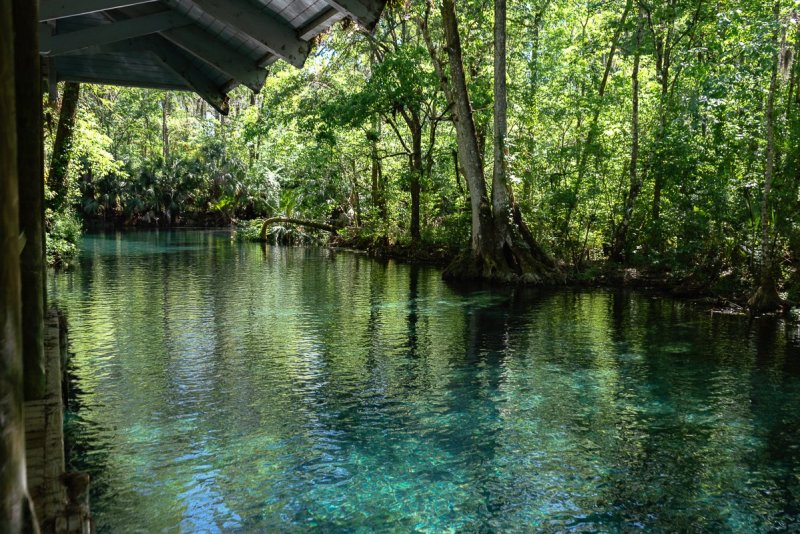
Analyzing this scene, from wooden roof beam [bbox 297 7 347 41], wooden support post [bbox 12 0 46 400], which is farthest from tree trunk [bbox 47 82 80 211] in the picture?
wooden support post [bbox 12 0 46 400]

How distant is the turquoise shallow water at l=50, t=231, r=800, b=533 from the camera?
623cm

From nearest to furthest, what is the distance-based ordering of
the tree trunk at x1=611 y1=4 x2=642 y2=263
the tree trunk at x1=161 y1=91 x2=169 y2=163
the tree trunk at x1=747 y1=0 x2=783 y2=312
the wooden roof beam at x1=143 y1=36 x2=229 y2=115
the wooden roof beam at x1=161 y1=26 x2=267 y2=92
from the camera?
the wooden roof beam at x1=161 y1=26 x2=267 y2=92 < the wooden roof beam at x1=143 y1=36 x2=229 y2=115 < the tree trunk at x1=747 y1=0 x2=783 y2=312 < the tree trunk at x1=611 y1=4 x2=642 y2=263 < the tree trunk at x1=161 y1=91 x2=169 y2=163

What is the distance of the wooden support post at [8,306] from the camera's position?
244 centimetres

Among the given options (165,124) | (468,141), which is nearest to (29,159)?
(468,141)

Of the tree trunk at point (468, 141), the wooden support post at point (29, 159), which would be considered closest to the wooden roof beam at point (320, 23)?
the wooden support post at point (29, 159)

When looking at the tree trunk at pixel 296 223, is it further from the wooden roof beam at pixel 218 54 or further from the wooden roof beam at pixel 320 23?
the wooden roof beam at pixel 320 23

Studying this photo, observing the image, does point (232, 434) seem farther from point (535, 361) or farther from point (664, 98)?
point (664, 98)

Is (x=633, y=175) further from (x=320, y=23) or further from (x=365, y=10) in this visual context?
(x=365, y=10)

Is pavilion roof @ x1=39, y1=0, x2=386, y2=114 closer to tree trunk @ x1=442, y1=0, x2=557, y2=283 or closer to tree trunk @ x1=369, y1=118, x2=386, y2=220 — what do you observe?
tree trunk @ x1=442, y1=0, x2=557, y2=283

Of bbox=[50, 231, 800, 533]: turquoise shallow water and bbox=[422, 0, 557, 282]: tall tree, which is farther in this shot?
bbox=[422, 0, 557, 282]: tall tree

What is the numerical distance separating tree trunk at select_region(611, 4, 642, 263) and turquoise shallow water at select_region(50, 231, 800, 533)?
5.28 meters

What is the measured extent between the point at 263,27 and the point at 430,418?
507cm

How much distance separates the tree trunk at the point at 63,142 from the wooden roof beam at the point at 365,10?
58.6ft

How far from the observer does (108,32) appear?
8.30 m
